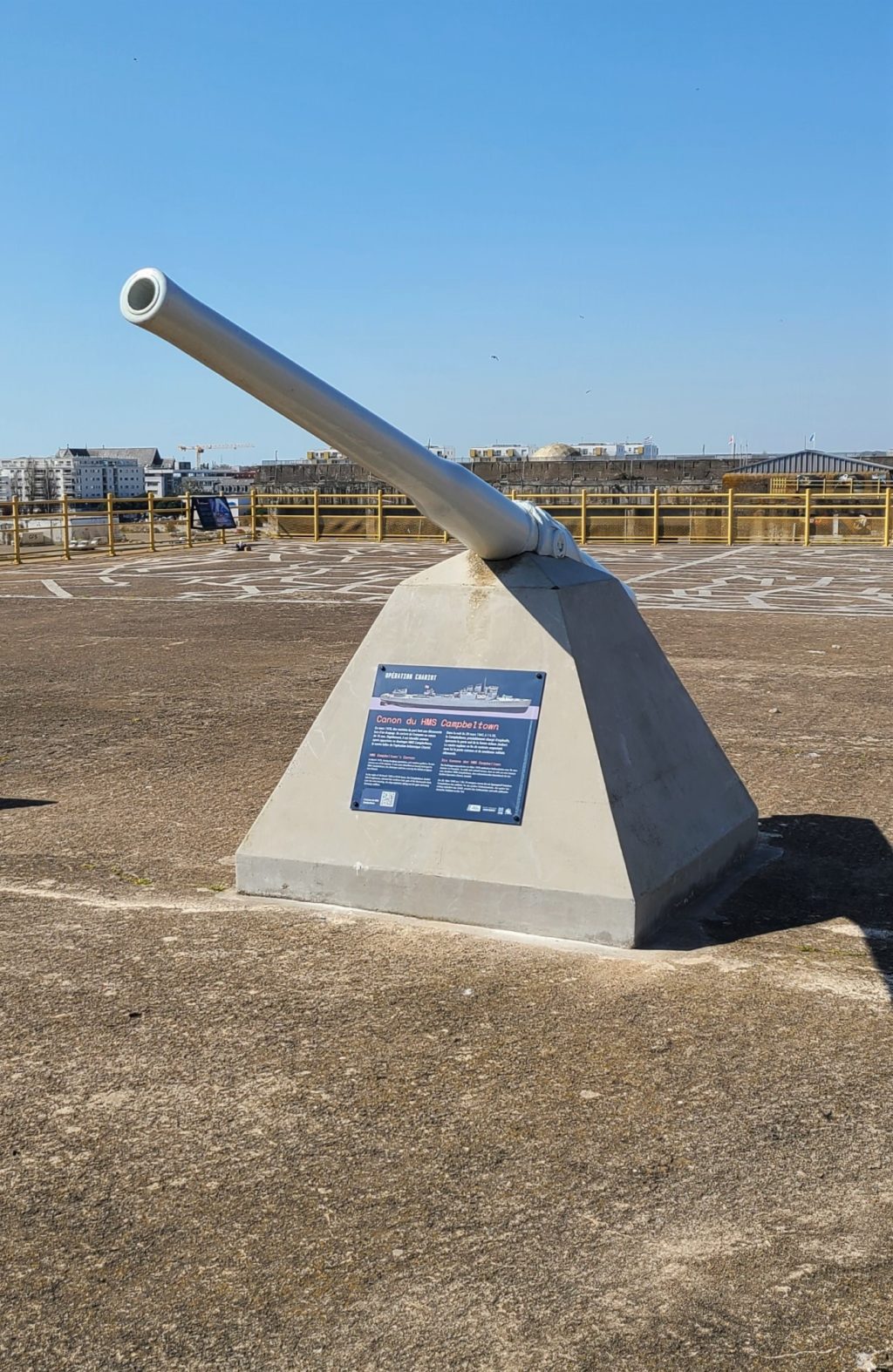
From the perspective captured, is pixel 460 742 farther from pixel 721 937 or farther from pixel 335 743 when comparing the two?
pixel 721 937

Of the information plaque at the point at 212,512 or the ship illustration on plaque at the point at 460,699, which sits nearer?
the ship illustration on plaque at the point at 460,699

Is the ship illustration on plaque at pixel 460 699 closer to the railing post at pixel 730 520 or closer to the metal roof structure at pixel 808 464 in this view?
the railing post at pixel 730 520

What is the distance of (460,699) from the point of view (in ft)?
15.9

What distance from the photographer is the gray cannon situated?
3.55m

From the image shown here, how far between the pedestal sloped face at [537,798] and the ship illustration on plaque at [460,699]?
10 cm

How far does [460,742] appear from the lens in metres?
4.81

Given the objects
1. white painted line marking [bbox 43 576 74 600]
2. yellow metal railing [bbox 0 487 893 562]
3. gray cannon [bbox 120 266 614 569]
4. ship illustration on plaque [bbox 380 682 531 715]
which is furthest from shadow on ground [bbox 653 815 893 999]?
yellow metal railing [bbox 0 487 893 562]

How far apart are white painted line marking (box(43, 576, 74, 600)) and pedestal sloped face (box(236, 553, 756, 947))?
15.0m

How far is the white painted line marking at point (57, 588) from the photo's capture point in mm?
19422

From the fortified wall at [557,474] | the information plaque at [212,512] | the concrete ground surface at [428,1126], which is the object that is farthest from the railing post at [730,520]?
the fortified wall at [557,474]

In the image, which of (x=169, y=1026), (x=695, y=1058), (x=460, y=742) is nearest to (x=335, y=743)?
(x=460, y=742)

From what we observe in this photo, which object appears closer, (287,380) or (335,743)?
(287,380)

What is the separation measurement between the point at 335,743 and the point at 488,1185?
2.23 meters

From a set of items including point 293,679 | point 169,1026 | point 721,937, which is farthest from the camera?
point 293,679
